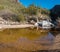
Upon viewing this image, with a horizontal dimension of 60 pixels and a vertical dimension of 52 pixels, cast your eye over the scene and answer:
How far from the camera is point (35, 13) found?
7612 cm

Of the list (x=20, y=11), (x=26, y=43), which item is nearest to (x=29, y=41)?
(x=26, y=43)

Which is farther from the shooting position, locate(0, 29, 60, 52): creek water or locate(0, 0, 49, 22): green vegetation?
locate(0, 0, 49, 22): green vegetation

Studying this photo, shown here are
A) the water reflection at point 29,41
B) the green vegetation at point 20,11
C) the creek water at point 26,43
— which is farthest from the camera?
the green vegetation at point 20,11

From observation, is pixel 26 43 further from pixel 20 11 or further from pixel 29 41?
pixel 20 11

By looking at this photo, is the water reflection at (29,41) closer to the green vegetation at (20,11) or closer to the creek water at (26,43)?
the creek water at (26,43)

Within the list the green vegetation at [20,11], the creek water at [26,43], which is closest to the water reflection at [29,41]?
the creek water at [26,43]

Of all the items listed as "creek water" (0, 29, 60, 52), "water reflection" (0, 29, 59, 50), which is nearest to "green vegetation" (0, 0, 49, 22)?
"water reflection" (0, 29, 59, 50)

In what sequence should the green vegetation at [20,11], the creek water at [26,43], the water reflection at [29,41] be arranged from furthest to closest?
the green vegetation at [20,11], the water reflection at [29,41], the creek water at [26,43]

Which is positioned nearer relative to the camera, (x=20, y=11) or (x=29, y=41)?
(x=29, y=41)

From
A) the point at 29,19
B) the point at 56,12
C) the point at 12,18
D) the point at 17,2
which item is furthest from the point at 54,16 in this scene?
the point at 17,2

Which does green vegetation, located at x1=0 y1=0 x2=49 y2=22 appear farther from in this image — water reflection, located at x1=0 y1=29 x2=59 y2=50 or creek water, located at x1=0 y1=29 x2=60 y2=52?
creek water, located at x1=0 y1=29 x2=60 y2=52

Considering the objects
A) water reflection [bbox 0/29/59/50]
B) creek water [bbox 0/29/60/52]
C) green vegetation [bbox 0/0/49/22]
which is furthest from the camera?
green vegetation [bbox 0/0/49/22]

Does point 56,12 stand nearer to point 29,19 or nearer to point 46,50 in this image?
point 29,19

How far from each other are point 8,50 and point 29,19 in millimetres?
49021
